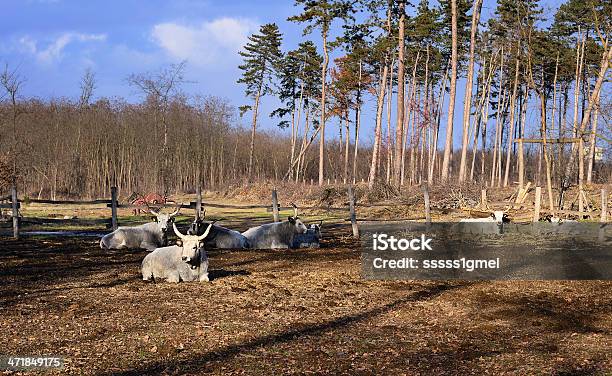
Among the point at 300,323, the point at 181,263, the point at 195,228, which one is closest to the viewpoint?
the point at 300,323

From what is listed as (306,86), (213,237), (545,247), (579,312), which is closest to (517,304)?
(579,312)

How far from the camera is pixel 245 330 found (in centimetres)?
667

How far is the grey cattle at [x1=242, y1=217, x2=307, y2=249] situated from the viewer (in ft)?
47.2

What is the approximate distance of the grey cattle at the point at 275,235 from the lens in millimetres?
14383

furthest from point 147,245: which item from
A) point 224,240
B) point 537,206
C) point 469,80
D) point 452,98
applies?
point 469,80

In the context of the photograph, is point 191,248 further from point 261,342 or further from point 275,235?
point 275,235

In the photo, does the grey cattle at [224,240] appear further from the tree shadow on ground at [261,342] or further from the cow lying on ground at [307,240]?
the tree shadow on ground at [261,342]

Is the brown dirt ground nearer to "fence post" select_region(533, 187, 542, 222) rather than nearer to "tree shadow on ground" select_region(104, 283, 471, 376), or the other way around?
"tree shadow on ground" select_region(104, 283, 471, 376)

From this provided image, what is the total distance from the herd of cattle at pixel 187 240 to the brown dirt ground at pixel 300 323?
368 millimetres

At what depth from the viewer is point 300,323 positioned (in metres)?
7.00

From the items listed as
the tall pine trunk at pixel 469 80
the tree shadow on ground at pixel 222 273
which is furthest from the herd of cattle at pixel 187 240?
the tall pine trunk at pixel 469 80

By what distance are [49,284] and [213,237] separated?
5030 mm

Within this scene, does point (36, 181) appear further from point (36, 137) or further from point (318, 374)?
point (318, 374)

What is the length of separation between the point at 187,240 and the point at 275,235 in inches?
198
